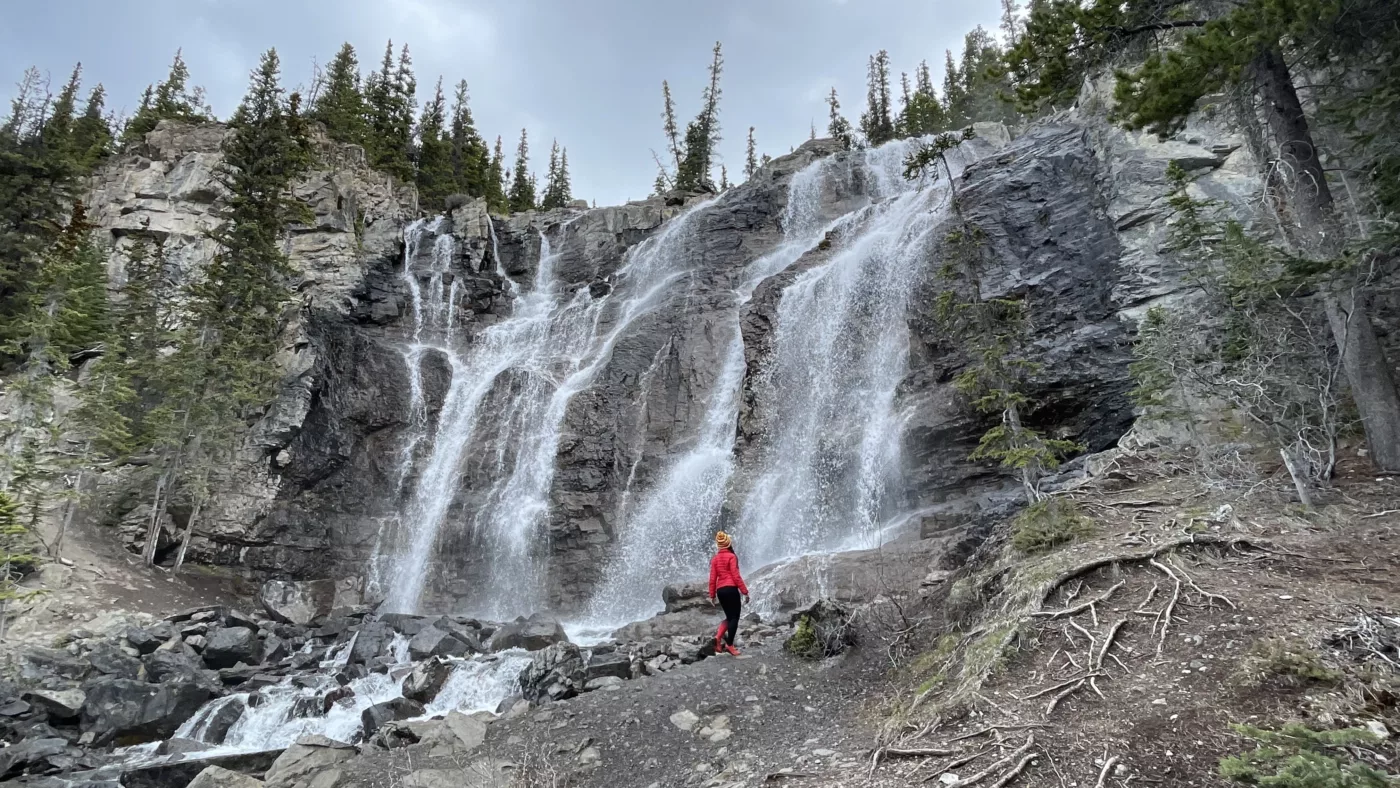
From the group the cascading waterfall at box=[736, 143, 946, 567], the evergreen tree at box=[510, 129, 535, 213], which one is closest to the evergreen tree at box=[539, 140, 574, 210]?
the evergreen tree at box=[510, 129, 535, 213]

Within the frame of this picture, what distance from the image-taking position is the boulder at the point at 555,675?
362 inches

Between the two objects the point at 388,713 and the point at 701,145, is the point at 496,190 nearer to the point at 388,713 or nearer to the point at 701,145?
the point at 701,145

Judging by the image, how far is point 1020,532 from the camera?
802cm

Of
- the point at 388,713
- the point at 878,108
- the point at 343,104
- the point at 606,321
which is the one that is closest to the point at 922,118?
the point at 878,108

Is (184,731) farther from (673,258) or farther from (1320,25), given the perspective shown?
(673,258)

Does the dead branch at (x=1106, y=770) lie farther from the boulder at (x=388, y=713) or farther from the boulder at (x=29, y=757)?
the boulder at (x=29, y=757)

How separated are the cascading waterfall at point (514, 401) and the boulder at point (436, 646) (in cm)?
587

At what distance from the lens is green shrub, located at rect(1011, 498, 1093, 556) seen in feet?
25.5

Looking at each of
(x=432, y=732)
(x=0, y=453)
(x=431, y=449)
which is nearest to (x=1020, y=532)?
(x=432, y=732)

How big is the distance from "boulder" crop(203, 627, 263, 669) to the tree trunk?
19.7 metres

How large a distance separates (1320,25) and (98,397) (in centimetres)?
2771

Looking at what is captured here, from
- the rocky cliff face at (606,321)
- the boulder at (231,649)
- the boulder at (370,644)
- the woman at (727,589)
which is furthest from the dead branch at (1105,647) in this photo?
the boulder at (231,649)

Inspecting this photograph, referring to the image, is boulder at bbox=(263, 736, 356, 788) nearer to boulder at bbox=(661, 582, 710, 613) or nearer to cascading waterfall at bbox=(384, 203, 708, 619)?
boulder at bbox=(661, 582, 710, 613)

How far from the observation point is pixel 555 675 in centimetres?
959
